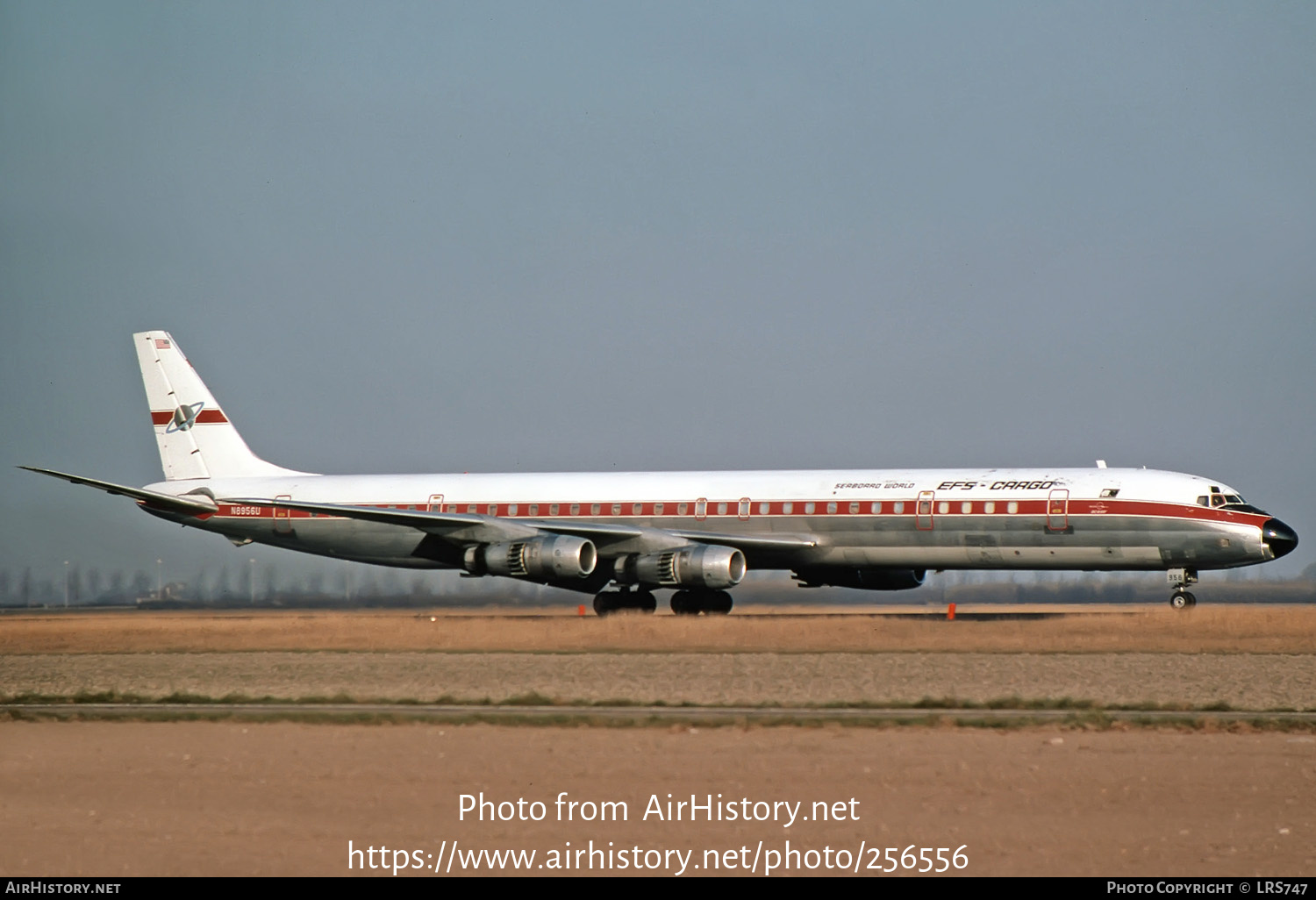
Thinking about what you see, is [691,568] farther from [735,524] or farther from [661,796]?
[661,796]

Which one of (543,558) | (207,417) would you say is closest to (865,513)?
(543,558)

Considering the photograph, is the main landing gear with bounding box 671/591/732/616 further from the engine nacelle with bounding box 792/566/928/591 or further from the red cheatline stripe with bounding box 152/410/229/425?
the red cheatline stripe with bounding box 152/410/229/425

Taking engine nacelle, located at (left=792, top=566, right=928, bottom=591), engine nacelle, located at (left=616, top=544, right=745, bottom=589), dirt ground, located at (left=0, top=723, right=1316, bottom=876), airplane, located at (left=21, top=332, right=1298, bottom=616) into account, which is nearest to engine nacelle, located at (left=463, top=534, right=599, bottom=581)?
airplane, located at (left=21, top=332, right=1298, bottom=616)

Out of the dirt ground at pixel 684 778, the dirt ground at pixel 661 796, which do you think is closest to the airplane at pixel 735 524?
the dirt ground at pixel 684 778

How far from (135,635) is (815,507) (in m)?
15.2

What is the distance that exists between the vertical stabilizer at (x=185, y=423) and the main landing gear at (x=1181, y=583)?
2452cm

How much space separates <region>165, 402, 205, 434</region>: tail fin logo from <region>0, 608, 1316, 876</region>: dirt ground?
21.0 m

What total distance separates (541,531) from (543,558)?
1.83 m

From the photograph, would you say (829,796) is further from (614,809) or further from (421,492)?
(421,492)

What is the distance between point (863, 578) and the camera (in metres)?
36.6

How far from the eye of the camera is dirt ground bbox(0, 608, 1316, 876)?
375 inches

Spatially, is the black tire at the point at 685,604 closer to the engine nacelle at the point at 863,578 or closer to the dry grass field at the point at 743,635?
the engine nacelle at the point at 863,578

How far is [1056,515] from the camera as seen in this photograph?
107 ft

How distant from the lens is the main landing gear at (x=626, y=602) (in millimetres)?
35625
